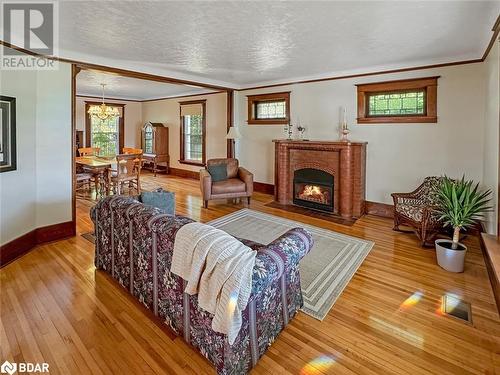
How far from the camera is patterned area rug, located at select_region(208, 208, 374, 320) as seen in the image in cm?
257

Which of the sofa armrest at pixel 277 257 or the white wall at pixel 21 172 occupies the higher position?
the white wall at pixel 21 172

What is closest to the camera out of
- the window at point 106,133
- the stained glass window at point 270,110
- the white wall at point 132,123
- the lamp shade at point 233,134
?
the stained glass window at point 270,110

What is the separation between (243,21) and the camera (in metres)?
2.87

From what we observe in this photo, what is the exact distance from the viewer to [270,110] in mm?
6590

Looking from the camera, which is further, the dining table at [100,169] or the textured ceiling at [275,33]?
the dining table at [100,169]

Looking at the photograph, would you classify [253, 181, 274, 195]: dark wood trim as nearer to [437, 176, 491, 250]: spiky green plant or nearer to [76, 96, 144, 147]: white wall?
[437, 176, 491, 250]: spiky green plant

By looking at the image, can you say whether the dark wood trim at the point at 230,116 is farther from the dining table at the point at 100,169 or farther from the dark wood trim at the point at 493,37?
the dark wood trim at the point at 493,37

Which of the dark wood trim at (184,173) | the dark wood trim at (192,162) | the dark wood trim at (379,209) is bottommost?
the dark wood trim at (379,209)

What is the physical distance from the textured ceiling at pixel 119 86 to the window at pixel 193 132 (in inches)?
16.4

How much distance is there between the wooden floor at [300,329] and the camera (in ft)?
5.93

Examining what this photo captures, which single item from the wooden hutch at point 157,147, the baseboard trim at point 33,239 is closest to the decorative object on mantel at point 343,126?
the baseboard trim at point 33,239

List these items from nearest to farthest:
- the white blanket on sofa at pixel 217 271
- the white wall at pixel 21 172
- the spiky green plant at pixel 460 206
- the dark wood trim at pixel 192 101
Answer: the white blanket on sofa at pixel 217 271
the spiky green plant at pixel 460 206
the white wall at pixel 21 172
the dark wood trim at pixel 192 101

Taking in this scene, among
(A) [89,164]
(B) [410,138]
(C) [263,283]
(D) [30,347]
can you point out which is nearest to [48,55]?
(A) [89,164]

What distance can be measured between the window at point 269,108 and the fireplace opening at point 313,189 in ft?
4.57
